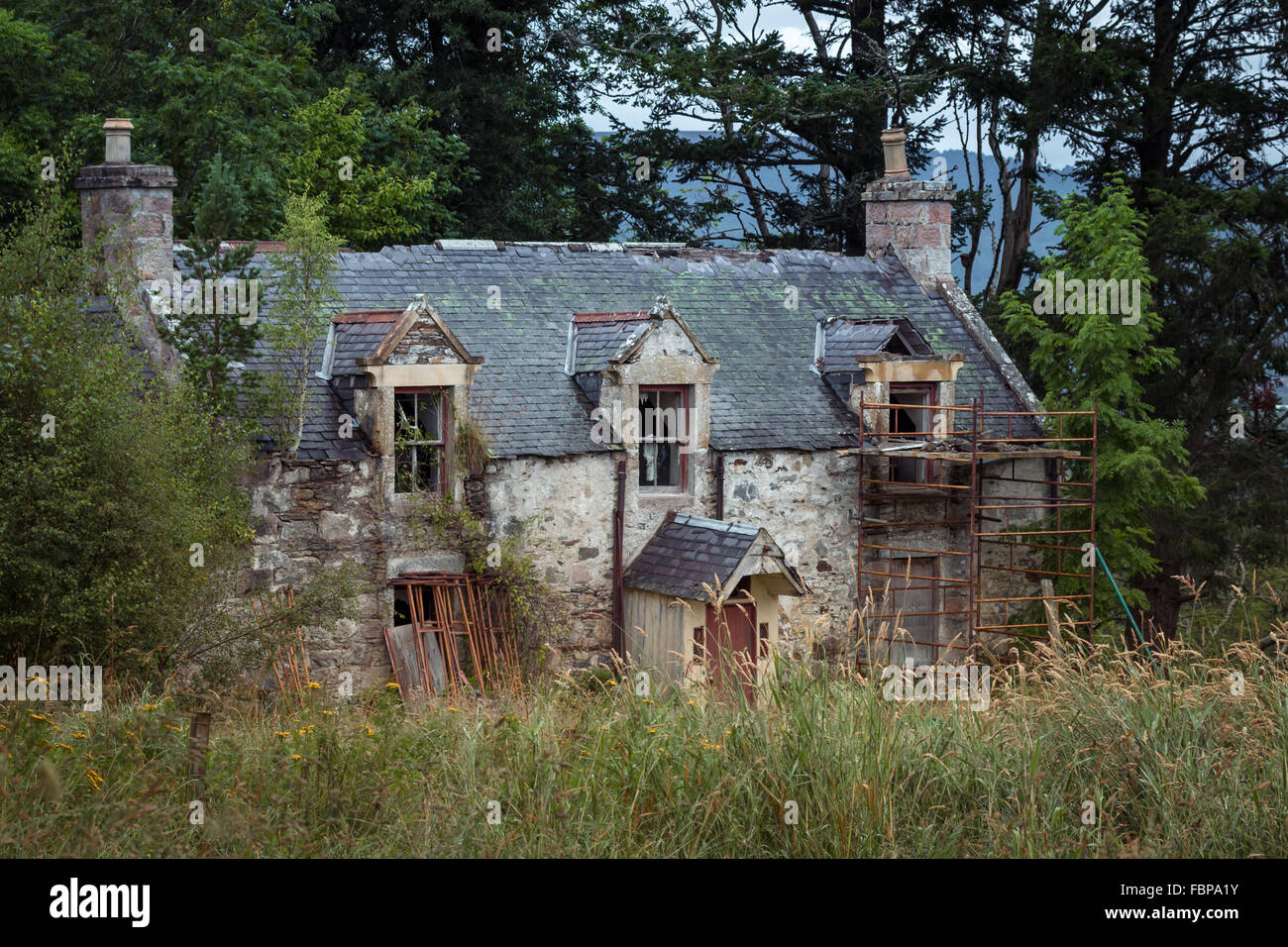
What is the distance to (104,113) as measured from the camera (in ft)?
82.3

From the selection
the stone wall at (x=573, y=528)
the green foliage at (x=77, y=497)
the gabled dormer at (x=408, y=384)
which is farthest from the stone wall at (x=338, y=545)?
the green foliage at (x=77, y=497)

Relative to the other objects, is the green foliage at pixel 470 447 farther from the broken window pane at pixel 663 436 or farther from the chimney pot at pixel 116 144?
the chimney pot at pixel 116 144

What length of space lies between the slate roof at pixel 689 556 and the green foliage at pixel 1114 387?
18.8ft

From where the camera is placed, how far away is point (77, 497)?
10.8 metres

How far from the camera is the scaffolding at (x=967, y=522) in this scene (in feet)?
61.7

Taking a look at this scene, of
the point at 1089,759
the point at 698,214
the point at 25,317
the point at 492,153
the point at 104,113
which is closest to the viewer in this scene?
the point at 1089,759

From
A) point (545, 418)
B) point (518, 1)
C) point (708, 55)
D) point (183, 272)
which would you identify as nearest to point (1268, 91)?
point (708, 55)

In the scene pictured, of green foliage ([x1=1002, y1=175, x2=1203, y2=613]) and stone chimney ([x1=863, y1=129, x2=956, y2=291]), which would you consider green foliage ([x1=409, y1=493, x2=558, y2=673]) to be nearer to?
green foliage ([x1=1002, y1=175, x2=1203, y2=613])

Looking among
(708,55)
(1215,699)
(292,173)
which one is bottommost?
(1215,699)

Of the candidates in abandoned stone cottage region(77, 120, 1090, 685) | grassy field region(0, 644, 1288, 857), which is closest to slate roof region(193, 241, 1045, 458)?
abandoned stone cottage region(77, 120, 1090, 685)

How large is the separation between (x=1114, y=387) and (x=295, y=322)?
10844 millimetres

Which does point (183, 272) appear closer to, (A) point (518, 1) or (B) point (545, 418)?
(B) point (545, 418)

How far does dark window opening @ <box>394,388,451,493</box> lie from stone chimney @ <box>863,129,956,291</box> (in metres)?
8.77

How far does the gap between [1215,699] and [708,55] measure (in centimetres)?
2502
